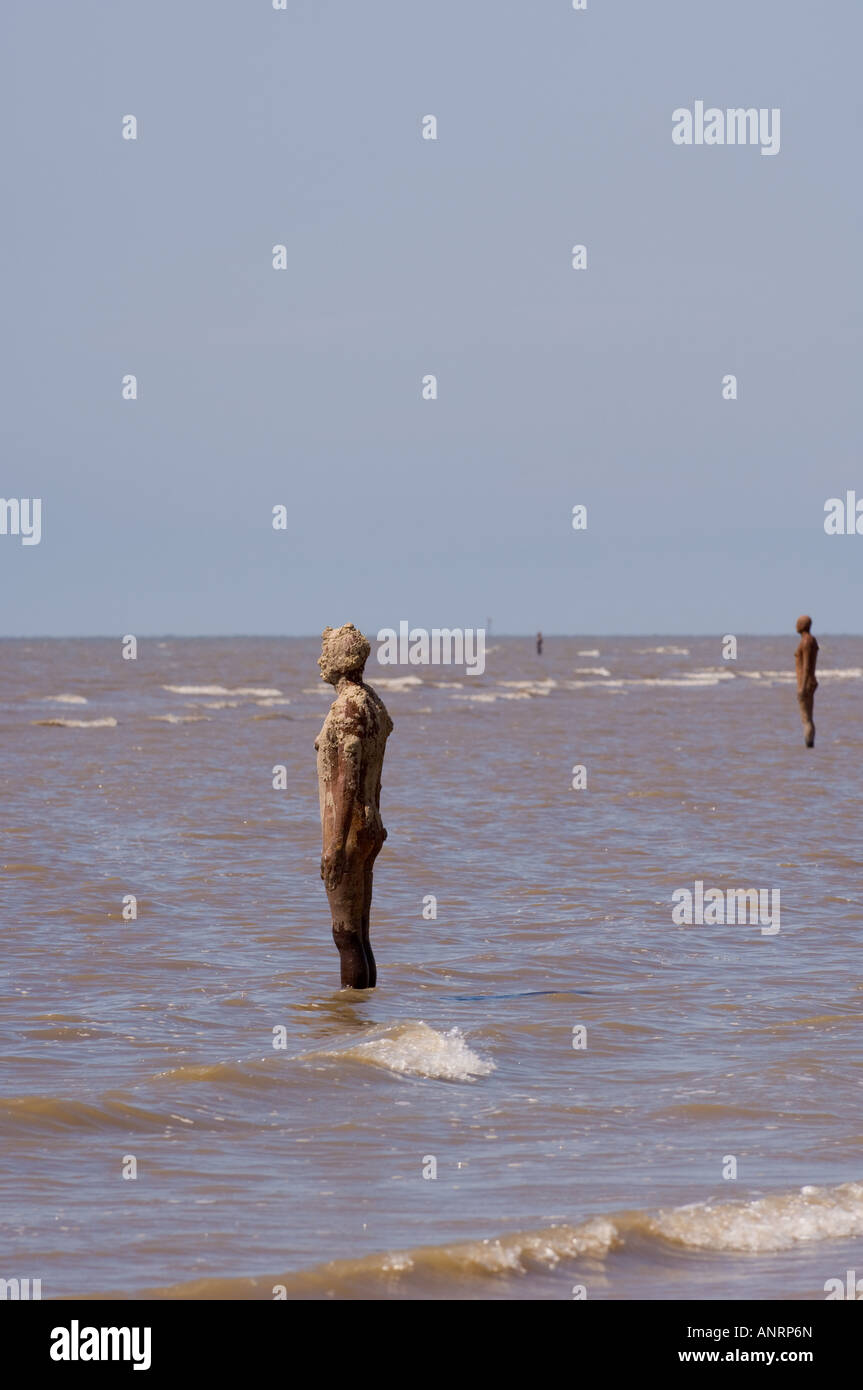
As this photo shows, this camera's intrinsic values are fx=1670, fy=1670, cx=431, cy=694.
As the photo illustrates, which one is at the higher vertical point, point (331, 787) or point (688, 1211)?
point (331, 787)

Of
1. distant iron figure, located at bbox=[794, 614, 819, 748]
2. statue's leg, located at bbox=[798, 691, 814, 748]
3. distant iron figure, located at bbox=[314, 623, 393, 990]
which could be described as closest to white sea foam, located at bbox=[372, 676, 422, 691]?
statue's leg, located at bbox=[798, 691, 814, 748]

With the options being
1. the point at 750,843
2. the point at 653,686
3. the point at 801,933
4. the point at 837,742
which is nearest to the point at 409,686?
the point at 653,686

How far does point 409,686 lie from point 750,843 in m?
54.0

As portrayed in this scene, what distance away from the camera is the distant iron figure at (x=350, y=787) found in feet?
32.4

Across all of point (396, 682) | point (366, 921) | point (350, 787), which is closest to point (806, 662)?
point (366, 921)

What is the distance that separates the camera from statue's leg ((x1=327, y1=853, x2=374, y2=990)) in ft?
33.1

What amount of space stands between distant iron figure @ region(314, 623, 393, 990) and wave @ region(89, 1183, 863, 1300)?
13.4 feet

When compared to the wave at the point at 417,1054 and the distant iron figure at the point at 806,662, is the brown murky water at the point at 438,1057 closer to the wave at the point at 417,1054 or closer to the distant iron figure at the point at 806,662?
the wave at the point at 417,1054

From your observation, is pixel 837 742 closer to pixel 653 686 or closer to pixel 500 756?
pixel 500 756

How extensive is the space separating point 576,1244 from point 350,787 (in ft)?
14.0

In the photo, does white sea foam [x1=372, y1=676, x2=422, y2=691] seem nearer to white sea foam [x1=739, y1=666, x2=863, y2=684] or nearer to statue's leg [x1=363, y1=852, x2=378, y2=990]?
white sea foam [x1=739, y1=666, x2=863, y2=684]

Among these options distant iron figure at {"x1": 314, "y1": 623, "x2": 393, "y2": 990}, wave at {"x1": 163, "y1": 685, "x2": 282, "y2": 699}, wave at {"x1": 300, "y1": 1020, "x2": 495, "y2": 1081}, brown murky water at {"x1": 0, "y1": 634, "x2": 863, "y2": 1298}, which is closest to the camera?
brown murky water at {"x1": 0, "y1": 634, "x2": 863, "y2": 1298}

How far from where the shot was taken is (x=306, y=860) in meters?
16.6

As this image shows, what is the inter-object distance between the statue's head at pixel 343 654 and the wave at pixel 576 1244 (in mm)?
4560
